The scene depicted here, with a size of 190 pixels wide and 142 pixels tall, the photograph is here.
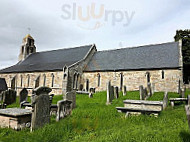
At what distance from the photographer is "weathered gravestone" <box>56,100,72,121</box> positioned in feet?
22.8

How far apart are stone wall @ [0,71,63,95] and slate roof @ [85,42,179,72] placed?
510 cm

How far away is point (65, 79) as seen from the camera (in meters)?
20.9

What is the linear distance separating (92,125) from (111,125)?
0.75 metres

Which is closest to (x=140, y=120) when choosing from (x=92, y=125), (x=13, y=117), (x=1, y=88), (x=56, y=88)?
(x=92, y=125)

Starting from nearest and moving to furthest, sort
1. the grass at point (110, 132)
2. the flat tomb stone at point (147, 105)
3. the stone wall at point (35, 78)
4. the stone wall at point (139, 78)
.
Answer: the grass at point (110, 132) < the flat tomb stone at point (147, 105) < the stone wall at point (139, 78) < the stone wall at point (35, 78)

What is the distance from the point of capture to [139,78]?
66.8 ft

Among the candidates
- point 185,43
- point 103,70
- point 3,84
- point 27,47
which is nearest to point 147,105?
point 103,70

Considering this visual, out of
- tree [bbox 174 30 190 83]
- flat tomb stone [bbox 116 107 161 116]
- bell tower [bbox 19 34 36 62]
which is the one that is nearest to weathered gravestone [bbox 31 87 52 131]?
flat tomb stone [bbox 116 107 161 116]

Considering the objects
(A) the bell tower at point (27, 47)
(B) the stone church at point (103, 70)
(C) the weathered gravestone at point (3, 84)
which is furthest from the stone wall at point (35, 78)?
(A) the bell tower at point (27, 47)

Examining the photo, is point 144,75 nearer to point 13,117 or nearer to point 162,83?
point 162,83

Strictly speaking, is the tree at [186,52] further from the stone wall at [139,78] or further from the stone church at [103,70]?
the stone wall at [139,78]

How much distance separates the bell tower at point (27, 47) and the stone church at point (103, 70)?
4607mm

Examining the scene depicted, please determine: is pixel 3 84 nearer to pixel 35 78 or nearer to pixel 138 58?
pixel 35 78

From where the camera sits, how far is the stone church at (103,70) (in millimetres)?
19281
